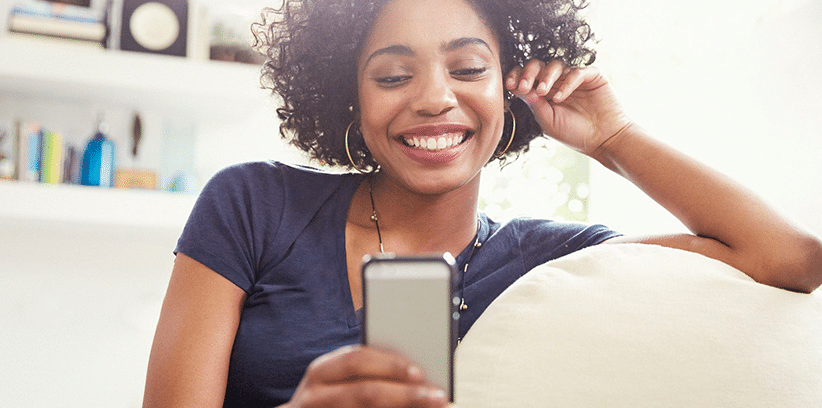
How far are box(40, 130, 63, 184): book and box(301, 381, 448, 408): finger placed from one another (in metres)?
2.18

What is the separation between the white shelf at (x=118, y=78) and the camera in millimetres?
2201

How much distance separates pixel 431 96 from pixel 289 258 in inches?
12.2

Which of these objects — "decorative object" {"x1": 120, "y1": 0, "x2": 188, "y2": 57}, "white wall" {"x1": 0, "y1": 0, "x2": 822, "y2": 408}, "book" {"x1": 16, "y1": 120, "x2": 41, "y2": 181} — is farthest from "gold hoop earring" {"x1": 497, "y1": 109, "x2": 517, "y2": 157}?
"book" {"x1": 16, "y1": 120, "x2": 41, "y2": 181}

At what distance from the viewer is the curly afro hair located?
1.17 meters

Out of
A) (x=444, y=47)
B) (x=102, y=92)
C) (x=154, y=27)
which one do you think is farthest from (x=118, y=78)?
(x=444, y=47)

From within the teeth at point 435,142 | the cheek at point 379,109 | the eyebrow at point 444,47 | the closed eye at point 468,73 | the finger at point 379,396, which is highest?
the eyebrow at point 444,47

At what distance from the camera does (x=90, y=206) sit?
7.35ft

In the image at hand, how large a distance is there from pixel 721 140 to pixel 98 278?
2198 millimetres

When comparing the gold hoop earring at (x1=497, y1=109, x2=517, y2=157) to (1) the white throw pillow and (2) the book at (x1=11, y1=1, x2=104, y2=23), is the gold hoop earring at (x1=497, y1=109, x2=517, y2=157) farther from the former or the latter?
(2) the book at (x1=11, y1=1, x2=104, y2=23)

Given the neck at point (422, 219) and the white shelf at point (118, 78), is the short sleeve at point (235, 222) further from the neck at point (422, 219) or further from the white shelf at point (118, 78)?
the white shelf at point (118, 78)

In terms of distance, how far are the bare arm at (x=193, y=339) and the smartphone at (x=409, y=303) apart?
468 millimetres

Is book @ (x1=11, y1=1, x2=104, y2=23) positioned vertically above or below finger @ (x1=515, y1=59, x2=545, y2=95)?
above

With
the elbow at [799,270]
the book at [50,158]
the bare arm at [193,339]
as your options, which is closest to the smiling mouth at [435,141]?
the bare arm at [193,339]

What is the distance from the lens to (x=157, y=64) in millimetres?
2291
